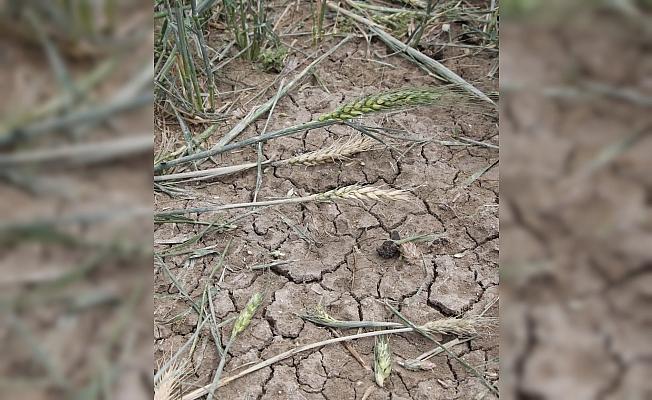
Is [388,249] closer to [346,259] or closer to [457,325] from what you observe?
[346,259]

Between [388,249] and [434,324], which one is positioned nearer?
[434,324]

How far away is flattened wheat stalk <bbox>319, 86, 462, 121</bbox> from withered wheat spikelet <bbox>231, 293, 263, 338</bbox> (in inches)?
10.1

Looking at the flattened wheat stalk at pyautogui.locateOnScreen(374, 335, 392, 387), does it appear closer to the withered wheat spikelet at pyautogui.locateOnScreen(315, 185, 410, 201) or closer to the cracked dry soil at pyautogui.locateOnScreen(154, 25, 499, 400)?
the cracked dry soil at pyautogui.locateOnScreen(154, 25, 499, 400)

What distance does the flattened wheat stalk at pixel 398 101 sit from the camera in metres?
0.61

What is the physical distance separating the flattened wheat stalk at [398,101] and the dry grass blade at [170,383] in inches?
13.1

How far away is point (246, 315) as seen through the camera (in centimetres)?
84

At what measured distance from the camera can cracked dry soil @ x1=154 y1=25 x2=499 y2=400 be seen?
84 cm

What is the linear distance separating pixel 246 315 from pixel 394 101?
34cm
